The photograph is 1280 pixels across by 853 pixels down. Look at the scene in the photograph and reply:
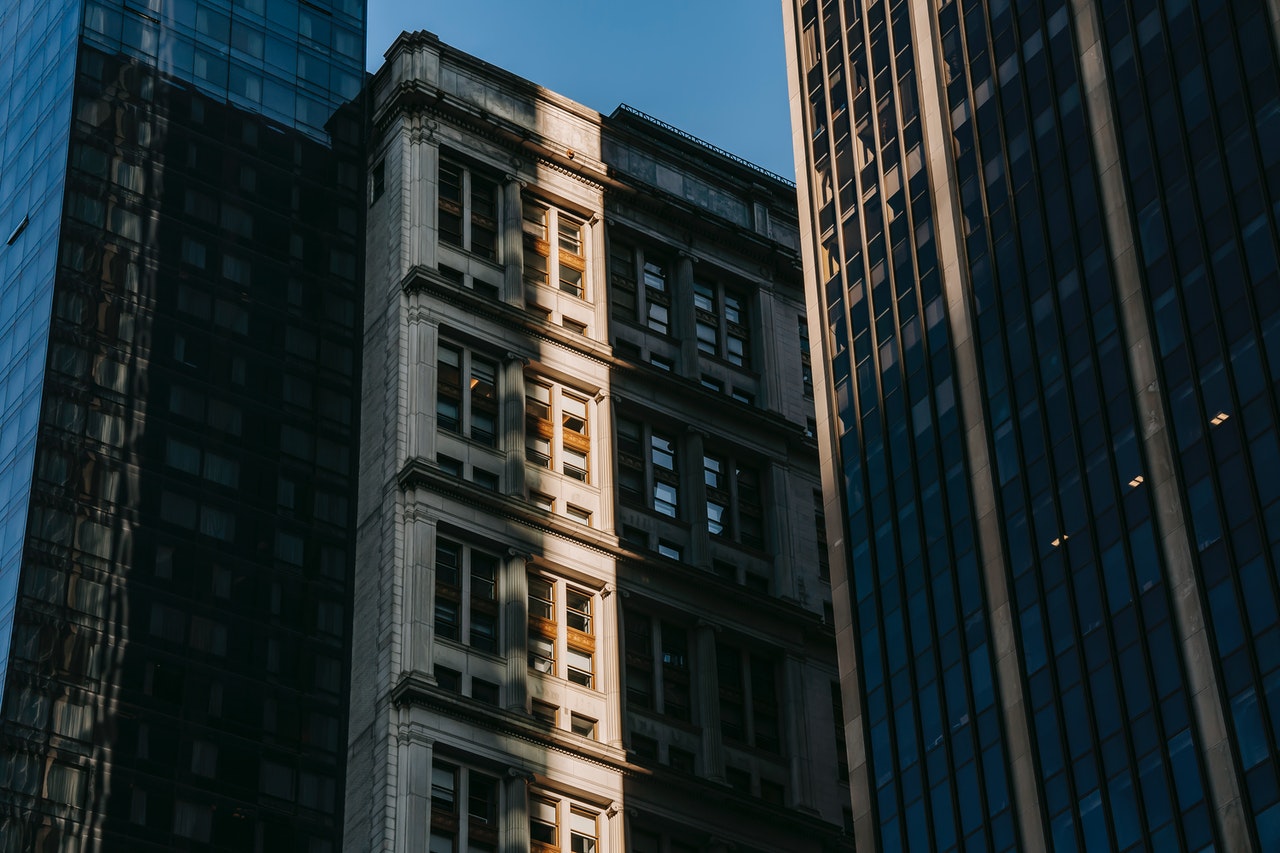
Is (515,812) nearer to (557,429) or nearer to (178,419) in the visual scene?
(557,429)

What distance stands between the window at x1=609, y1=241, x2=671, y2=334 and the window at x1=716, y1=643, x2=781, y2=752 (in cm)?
1974

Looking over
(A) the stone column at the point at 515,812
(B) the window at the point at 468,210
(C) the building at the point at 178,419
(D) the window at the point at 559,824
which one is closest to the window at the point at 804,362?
(B) the window at the point at 468,210

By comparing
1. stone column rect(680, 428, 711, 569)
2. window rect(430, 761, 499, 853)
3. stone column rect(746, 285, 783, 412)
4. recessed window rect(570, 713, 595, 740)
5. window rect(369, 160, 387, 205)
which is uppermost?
window rect(369, 160, 387, 205)

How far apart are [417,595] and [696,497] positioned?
20.3 metres

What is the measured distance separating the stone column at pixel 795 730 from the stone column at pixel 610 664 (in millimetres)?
10374

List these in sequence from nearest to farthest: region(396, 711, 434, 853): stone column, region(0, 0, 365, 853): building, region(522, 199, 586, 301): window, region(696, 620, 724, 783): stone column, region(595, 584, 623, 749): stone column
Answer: region(396, 711, 434, 853): stone column → region(0, 0, 365, 853): building → region(595, 584, 623, 749): stone column → region(696, 620, 724, 783): stone column → region(522, 199, 586, 301): window

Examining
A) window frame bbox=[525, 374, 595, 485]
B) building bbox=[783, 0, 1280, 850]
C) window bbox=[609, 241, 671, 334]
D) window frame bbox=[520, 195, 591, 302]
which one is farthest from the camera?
window bbox=[609, 241, 671, 334]

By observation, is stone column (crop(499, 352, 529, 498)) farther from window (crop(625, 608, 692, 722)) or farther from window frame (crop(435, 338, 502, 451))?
window (crop(625, 608, 692, 722))

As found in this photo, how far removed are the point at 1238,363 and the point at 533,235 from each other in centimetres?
5343

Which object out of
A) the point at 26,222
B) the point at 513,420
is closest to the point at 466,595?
the point at 513,420

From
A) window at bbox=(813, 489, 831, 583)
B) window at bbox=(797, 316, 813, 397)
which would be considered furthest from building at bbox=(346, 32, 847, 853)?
window at bbox=(797, 316, 813, 397)

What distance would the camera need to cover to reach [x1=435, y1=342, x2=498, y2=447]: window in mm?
116062

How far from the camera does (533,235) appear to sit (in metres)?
127

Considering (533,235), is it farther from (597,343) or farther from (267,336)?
(267,336)
